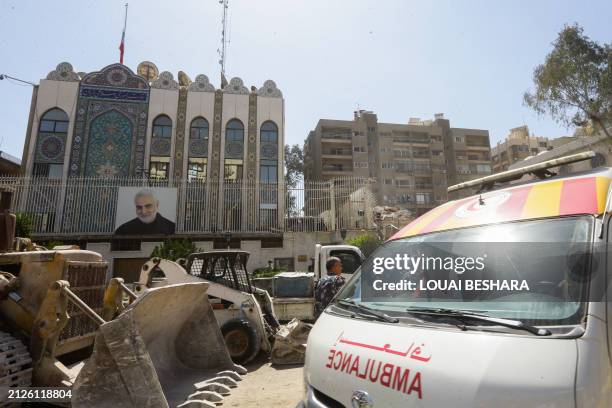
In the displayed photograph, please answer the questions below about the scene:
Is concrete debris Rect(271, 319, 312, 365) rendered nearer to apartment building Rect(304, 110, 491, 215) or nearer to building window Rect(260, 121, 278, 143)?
building window Rect(260, 121, 278, 143)

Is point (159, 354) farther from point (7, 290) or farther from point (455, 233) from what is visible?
point (455, 233)

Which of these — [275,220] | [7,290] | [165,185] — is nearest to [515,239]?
[7,290]

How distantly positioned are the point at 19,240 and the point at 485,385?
6.82 m

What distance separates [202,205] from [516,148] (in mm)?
51387

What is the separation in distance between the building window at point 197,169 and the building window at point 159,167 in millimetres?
1356

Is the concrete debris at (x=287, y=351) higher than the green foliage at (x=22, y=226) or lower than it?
lower

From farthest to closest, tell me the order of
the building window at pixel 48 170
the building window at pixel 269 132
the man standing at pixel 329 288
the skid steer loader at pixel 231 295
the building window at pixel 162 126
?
the building window at pixel 269 132 → the building window at pixel 162 126 → the building window at pixel 48 170 → the skid steer loader at pixel 231 295 → the man standing at pixel 329 288

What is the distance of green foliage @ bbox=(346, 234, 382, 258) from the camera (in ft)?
50.9

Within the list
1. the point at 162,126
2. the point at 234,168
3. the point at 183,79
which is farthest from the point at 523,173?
the point at 183,79

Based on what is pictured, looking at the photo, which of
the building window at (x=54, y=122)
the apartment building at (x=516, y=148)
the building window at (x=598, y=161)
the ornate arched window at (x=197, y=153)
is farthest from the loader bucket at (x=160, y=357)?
the apartment building at (x=516, y=148)

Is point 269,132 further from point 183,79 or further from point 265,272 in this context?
point 265,272

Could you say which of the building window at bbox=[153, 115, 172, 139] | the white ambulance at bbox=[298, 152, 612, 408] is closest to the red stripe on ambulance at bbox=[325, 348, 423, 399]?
the white ambulance at bbox=[298, 152, 612, 408]

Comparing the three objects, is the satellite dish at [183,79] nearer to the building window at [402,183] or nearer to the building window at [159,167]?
the building window at [159,167]

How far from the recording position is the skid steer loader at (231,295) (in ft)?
21.9
